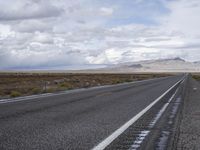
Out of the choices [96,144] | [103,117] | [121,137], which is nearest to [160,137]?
[121,137]

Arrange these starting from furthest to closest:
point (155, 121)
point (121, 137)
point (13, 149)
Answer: point (155, 121) → point (121, 137) → point (13, 149)

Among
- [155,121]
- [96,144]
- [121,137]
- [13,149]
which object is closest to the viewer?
[13,149]

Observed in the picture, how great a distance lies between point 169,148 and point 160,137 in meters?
1.26

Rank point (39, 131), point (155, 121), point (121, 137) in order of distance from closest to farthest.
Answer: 1. point (121, 137)
2. point (39, 131)
3. point (155, 121)

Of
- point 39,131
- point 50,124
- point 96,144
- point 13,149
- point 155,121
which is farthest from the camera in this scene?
point 155,121

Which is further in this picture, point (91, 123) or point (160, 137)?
point (91, 123)

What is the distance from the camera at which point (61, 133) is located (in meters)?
8.85

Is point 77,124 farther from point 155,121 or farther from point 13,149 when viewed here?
point 13,149

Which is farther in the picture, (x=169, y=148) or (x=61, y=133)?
(x=61, y=133)

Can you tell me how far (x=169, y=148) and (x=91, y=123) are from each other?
378 centimetres

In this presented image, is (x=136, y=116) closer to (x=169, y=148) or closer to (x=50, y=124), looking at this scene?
Result: (x=50, y=124)

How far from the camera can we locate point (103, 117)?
12.3 meters

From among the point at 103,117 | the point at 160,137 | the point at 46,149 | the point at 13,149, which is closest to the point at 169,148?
the point at 160,137

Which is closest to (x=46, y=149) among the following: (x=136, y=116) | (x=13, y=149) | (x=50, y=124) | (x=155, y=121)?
(x=13, y=149)
